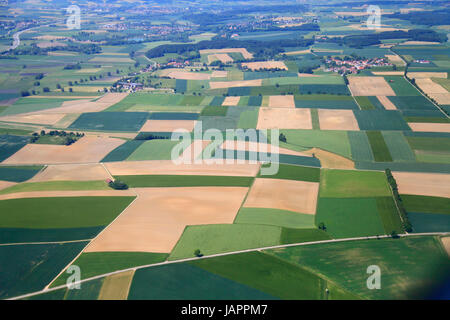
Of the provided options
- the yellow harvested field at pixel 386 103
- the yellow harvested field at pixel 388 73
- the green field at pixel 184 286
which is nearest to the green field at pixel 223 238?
the green field at pixel 184 286

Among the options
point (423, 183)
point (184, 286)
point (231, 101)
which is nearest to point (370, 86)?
point (231, 101)

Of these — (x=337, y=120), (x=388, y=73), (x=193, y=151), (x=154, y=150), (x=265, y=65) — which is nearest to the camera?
(x=193, y=151)

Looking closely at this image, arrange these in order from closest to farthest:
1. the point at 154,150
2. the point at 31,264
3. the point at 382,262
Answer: the point at 382,262, the point at 31,264, the point at 154,150

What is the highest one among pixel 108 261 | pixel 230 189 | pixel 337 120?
pixel 337 120

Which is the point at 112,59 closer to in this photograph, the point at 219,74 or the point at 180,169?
the point at 219,74

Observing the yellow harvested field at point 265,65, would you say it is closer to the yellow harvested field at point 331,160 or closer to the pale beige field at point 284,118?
the pale beige field at point 284,118

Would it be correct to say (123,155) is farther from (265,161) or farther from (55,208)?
(265,161)
